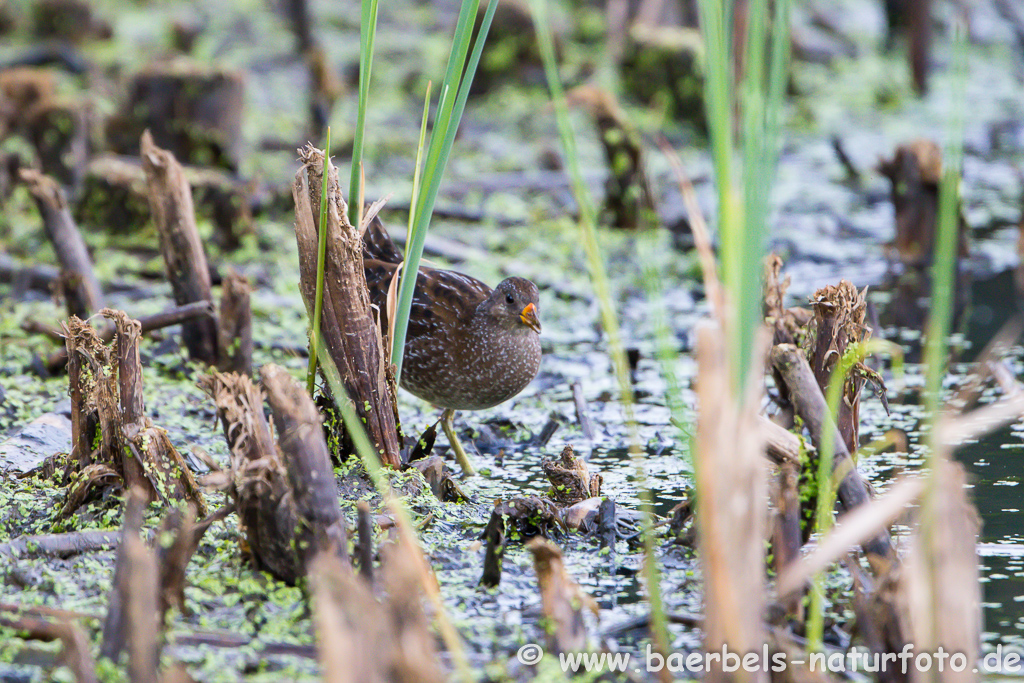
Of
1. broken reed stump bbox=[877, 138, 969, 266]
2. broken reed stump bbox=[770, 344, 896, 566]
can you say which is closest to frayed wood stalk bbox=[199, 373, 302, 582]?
broken reed stump bbox=[770, 344, 896, 566]

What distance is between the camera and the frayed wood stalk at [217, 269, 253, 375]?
4312 mm

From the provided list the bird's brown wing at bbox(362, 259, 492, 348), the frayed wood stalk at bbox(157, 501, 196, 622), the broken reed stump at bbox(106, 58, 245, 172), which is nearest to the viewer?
the frayed wood stalk at bbox(157, 501, 196, 622)

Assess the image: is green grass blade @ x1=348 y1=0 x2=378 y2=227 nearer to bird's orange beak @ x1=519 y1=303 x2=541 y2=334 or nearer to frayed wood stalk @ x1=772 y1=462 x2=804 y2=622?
bird's orange beak @ x1=519 y1=303 x2=541 y2=334

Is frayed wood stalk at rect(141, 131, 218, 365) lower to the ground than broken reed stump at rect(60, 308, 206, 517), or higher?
higher

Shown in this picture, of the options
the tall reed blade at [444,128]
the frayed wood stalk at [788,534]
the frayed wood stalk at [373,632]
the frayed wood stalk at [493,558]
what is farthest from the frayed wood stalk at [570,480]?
the frayed wood stalk at [373,632]

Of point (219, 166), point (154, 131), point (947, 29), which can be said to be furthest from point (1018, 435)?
point (947, 29)

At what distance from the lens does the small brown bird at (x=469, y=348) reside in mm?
3885

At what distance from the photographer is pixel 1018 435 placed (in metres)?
3.83

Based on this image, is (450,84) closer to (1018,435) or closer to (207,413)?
(207,413)

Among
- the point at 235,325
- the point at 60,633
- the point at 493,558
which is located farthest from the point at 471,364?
the point at 60,633

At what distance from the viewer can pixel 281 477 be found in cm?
255

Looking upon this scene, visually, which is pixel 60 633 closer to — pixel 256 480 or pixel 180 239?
pixel 256 480

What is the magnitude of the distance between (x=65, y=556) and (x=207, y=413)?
1.39 metres

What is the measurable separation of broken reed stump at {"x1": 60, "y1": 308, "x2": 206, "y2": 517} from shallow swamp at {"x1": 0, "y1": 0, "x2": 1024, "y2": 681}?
0.08 meters
